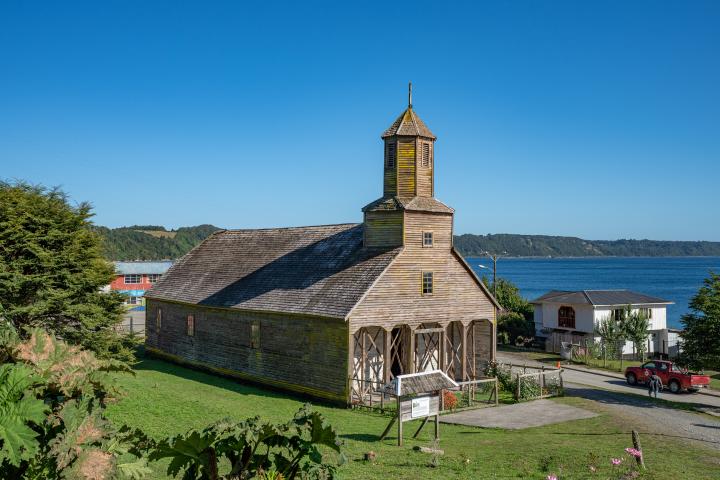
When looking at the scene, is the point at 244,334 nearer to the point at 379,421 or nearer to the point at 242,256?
the point at 242,256

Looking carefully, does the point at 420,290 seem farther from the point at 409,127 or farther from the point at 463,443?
the point at 463,443

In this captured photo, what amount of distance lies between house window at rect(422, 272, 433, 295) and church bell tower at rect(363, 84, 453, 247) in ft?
6.08

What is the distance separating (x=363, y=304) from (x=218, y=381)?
386 inches

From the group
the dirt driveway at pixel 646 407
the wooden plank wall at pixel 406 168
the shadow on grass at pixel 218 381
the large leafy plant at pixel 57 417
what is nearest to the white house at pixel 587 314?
Result: the dirt driveway at pixel 646 407

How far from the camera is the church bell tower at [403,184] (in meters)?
29.5

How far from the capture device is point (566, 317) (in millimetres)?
49000

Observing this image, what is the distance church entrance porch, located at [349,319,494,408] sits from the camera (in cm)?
2741

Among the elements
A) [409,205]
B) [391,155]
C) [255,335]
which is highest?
[391,155]

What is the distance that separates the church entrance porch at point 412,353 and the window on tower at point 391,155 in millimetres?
7852

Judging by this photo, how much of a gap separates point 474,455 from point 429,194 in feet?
51.5

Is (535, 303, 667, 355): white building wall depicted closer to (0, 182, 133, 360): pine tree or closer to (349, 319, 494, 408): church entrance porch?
(349, 319, 494, 408): church entrance porch

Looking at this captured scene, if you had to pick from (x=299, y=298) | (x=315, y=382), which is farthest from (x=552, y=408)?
(x=299, y=298)

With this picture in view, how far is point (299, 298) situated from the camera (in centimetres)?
2925

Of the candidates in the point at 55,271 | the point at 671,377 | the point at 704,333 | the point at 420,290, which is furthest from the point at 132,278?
the point at 704,333
